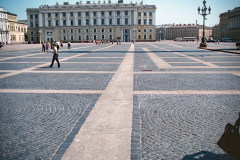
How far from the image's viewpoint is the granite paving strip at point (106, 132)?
148 inches

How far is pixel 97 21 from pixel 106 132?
102664mm

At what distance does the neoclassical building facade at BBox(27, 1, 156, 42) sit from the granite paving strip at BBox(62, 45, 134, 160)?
97.7 metres

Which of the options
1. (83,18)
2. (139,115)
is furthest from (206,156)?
(83,18)

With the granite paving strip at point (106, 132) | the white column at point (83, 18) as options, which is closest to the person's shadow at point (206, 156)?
the granite paving strip at point (106, 132)

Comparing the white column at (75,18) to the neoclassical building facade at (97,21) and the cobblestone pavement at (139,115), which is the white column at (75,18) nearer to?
the neoclassical building facade at (97,21)

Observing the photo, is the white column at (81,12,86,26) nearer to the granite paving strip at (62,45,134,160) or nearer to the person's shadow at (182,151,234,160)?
the granite paving strip at (62,45,134,160)

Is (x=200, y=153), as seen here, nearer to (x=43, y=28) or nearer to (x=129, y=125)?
(x=129, y=125)

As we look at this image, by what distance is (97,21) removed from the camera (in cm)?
10319

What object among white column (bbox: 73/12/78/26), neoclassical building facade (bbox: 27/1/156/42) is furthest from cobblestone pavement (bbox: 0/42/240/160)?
white column (bbox: 73/12/78/26)

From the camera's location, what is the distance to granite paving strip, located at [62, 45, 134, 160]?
3.77 meters

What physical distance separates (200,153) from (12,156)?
3.03 meters

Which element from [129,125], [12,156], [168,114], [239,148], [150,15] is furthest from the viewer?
[150,15]

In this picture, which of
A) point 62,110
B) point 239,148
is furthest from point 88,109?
point 239,148

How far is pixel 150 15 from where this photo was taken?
103m
